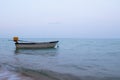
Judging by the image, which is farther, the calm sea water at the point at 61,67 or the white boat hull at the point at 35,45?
the white boat hull at the point at 35,45

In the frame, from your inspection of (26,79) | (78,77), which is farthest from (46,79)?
(78,77)

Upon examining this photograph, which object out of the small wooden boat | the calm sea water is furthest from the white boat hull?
the calm sea water

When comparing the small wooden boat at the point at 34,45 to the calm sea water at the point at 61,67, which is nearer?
the calm sea water at the point at 61,67

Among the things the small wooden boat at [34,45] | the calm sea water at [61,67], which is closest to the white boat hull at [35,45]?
the small wooden boat at [34,45]

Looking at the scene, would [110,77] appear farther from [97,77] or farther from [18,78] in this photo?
[18,78]

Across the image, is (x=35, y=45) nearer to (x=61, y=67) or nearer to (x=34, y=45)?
(x=34, y=45)

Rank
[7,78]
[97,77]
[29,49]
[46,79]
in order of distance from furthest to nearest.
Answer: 1. [29,49]
2. [97,77]
3. [46,79]
4. [7,78]

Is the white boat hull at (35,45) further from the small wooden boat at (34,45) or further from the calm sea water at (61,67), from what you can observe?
the calm sea water at (61,67)

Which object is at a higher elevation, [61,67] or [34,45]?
[34,45]

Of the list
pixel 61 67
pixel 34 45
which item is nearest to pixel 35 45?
pixel 34 45

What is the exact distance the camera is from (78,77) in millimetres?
11766

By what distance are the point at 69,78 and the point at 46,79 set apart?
142 cm

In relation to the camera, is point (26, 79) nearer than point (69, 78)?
Yes

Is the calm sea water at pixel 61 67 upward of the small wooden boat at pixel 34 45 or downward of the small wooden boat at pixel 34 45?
downward
